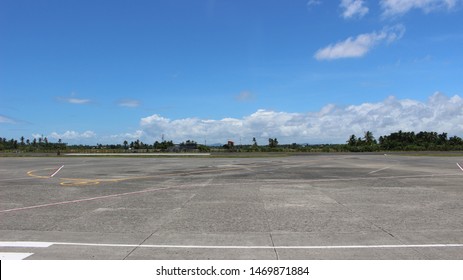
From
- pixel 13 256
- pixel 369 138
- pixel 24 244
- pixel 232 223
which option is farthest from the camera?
pixel 369 138

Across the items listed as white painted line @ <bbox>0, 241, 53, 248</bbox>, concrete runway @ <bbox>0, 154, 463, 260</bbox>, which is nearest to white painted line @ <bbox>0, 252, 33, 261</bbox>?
concrete runway @ <bbox>0, 154, 463, 260</bbox>

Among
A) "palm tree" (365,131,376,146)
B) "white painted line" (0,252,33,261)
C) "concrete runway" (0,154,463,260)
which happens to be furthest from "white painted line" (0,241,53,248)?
"palm tree" (365,131,376,146)

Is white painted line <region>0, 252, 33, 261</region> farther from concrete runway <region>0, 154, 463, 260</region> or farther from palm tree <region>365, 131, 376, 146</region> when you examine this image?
palm tree <region>365, 131, 376, 146</region>

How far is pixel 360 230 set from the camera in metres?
8.38

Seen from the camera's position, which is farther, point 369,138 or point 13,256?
point 369,138

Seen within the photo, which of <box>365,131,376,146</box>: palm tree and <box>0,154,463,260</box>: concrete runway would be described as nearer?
<box>0,154,463,260</box>: concrete runway

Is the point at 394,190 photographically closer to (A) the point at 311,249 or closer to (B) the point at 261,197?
(B) the point at 261,197

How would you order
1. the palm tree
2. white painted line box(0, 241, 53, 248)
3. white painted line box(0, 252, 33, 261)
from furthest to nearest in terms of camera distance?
the palm tree < white painted line box(0, 241, 53, 248) < white painted line box(0, 252, 33, 261)

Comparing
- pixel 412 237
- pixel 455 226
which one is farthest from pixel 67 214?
pixel 455 226

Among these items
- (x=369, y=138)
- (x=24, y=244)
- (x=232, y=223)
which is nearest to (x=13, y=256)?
(x=24, y=244)

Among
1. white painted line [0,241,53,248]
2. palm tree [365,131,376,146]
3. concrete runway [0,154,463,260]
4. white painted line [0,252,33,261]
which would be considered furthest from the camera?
palm tree [365,131,376,146]

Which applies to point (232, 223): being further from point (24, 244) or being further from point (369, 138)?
point (369, 138)

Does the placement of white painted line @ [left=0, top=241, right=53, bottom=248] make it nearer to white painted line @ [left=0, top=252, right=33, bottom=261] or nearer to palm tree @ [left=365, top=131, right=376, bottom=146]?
white painted line @ [left=0, top=252, right=33, bottom=261]
